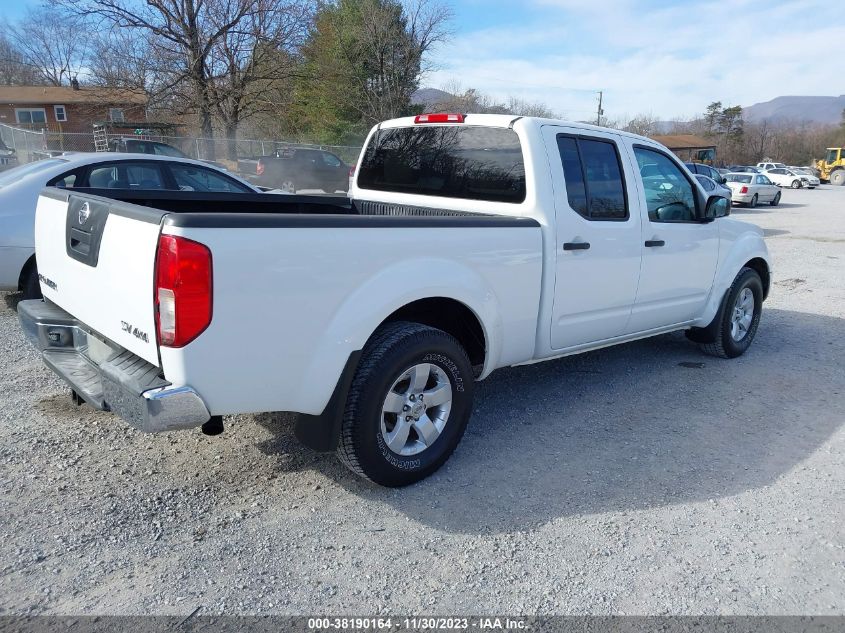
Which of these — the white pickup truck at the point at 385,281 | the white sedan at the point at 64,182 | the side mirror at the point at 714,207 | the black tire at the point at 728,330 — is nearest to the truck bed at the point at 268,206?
the white pickup truck at the point at 385,281

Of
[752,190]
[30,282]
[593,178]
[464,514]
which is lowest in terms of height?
[752,190]

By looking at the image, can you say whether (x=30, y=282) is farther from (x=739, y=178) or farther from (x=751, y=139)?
(x=751, y=139)

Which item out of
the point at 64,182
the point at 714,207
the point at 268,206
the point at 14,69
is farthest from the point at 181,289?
the point at 14,69

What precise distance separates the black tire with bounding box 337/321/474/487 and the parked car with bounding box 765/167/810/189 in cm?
4731

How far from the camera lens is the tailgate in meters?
2.70

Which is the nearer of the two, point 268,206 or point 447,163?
point 447,163

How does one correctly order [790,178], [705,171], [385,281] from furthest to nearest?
[790,178], [705,171], [385,281]

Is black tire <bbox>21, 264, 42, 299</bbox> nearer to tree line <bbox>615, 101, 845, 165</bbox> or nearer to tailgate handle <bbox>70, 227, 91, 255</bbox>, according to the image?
tailgate handle <bbox>70, 227, 91, 255</bbox>

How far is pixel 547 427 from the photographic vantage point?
14.1ft

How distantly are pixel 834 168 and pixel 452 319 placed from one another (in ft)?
201

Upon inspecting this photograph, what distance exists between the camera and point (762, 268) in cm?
611

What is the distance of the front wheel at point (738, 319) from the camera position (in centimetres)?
565

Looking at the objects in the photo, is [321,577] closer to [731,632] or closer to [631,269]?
[731,632]

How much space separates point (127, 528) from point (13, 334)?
3.75 m
